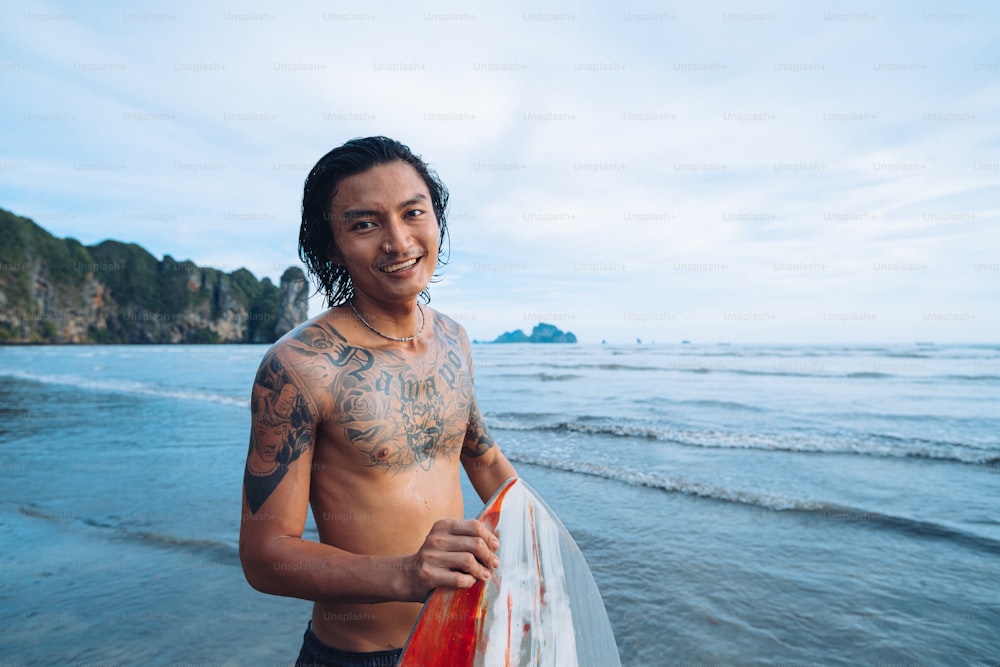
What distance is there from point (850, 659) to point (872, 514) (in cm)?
327

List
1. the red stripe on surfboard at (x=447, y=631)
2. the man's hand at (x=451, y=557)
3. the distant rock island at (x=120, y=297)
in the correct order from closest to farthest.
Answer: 1. the man's hand at (x=451, y=557)
2. the red stripe on surfboard at (x=447, y=631)
3. the distant rock island at (x=120, y=297)

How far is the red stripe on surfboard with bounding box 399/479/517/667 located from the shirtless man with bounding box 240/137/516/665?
111 mm

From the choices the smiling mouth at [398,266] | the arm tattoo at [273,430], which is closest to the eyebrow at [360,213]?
the smiling mouth at [398,266]

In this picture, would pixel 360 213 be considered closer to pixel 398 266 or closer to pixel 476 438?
pixel 398 266

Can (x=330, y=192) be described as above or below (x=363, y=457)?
above

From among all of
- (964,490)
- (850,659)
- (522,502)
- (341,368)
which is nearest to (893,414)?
(964,490)

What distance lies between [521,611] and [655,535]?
4.13m

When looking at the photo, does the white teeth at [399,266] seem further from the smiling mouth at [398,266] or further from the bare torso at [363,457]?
the bare torso at [363,457]

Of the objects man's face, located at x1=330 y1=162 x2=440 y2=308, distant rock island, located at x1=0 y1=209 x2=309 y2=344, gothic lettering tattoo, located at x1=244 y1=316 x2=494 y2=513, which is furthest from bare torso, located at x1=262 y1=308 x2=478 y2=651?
distant rock island, located at x1=0 y1=209 x2=309 y2=344

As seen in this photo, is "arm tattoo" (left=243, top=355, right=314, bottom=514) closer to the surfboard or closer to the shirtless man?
Answer: the shirtless man

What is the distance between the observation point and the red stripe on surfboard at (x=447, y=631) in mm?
1296

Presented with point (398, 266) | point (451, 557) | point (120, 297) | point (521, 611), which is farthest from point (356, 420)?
point (120, 297)

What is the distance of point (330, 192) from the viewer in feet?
5.68

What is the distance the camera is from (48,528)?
17.2 ft
